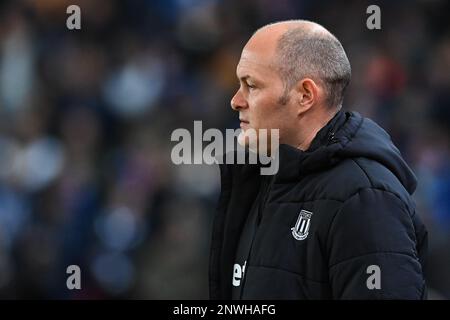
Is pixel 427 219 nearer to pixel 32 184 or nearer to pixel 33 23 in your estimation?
pixel 32 184

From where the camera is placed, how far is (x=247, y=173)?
2.55 metres

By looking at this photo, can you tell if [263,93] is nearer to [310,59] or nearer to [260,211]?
[310,59]

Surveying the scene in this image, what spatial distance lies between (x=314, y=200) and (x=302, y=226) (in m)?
0.07

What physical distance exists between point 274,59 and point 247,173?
41 cm

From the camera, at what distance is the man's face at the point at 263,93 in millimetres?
2311

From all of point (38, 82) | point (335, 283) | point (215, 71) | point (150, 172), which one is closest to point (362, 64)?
point (215, 71)

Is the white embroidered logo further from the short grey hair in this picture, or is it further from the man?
the short grey hair

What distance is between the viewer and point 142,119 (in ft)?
22.4

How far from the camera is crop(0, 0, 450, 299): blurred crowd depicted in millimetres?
Answer: 6023

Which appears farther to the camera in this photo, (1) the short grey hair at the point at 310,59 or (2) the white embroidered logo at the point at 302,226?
(1) the short grey hair at the point at 310,59

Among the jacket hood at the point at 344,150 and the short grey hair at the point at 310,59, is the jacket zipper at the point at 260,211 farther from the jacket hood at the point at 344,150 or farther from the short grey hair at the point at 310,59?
the short grey hair at the point at 310,59

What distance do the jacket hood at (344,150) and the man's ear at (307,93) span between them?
75mm

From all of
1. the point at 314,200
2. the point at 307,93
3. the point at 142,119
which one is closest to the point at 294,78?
the point at 307,93

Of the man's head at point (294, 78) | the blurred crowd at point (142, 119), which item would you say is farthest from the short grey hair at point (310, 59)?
the blurred crowd at point (142, 119)
